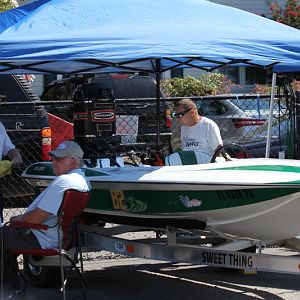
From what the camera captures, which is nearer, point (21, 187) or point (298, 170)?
point (298, 170)

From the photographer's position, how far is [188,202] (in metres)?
5.89

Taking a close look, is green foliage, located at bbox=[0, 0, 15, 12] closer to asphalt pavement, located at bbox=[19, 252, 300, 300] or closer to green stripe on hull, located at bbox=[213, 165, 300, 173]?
asphalt pavement, located at bbox=[19, 252, 300, 300]

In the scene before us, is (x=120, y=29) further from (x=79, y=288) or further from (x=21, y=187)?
(x=21, y=187)

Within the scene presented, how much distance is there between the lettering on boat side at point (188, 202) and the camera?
5.85m

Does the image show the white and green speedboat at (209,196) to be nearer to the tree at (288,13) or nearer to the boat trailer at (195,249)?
the boat trailer at (195,249)

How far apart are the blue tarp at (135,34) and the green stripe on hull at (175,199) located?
1.07 m

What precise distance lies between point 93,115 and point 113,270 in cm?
170

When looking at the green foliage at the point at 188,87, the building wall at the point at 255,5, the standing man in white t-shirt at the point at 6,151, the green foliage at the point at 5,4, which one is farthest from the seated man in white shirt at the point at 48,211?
the building wall at the point at 255,5

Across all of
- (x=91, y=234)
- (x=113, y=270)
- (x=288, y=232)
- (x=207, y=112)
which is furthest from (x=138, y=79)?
(x=288, y=232)

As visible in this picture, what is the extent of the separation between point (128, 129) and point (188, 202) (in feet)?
16.4

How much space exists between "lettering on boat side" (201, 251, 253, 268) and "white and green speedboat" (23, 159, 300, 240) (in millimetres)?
242

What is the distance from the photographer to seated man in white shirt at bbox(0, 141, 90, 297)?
5.66 metres

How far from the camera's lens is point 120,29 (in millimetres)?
5930

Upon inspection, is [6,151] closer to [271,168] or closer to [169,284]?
[169,284]
